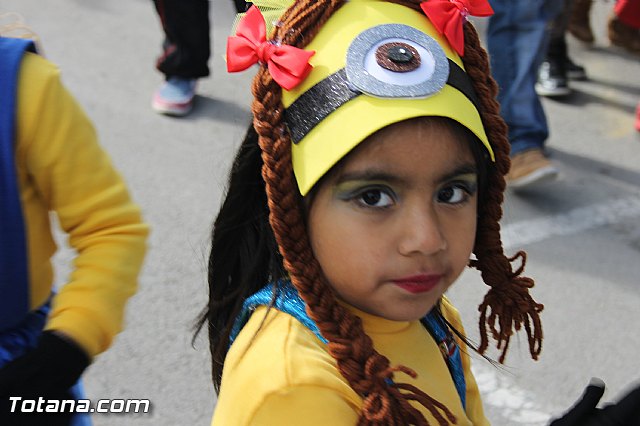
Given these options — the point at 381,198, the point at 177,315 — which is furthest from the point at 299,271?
the point at 177,315

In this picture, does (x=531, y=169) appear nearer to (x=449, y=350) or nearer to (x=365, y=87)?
(x=449, y=350)

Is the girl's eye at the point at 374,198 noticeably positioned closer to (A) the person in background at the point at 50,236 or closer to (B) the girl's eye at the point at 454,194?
(B) the girl's eye at the point at 454,194

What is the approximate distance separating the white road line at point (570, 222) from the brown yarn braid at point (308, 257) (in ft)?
7.13

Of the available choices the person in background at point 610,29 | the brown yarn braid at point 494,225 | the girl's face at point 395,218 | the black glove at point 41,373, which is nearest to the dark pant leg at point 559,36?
the person in background at point 610,29

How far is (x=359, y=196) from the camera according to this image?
1.40m

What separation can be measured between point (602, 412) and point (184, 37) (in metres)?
3.24

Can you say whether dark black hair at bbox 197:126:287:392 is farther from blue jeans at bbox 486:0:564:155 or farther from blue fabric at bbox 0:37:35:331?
blue jeans at bbox 486:0:564:155

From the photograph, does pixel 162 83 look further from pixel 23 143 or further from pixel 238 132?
pixel 23 143

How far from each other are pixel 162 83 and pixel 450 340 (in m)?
3.27

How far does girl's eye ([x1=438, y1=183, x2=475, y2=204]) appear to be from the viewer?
145cm

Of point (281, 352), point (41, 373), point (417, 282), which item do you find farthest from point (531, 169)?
point (41, 373)

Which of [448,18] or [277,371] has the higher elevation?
[448,18]

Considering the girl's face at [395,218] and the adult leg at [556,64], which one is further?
the adult leg at [556,64]

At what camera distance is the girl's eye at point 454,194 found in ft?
4.75
